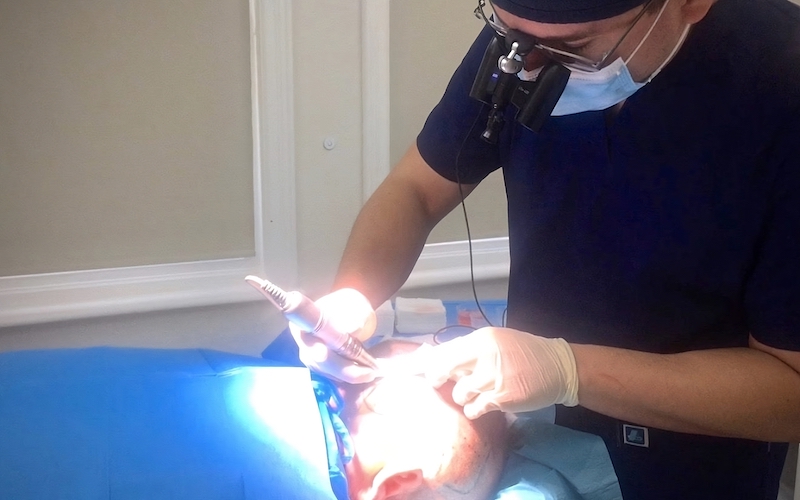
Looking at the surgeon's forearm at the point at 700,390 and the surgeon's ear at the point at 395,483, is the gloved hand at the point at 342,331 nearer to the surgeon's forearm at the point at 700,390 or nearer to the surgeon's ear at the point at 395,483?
the surgeon's ear at the point at 395,483

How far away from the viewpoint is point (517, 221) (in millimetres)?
1216

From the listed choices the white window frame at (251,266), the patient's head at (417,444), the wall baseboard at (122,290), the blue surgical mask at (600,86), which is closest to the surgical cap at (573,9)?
the blue surgical mask at (600,86)

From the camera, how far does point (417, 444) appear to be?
1.06m

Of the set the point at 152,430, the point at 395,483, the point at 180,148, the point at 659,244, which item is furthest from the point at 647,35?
the point at 180,148

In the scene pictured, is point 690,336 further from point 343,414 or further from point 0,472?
point 0,472

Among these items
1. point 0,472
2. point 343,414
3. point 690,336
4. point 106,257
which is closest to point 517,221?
point 690,336

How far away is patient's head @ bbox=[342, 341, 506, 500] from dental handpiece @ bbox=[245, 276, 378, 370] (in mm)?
84

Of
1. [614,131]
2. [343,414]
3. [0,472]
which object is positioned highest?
[614,131]

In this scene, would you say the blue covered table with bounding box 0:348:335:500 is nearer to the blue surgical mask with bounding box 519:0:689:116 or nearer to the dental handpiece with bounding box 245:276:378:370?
the dental handpiece with bounding box 245:276:378:370

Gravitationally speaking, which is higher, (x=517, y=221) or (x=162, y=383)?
(x=517, y=221)

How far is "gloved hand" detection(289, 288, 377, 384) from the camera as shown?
1.05m

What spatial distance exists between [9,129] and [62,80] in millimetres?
174

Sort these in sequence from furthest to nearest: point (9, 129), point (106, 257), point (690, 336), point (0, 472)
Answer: point (106, 257) < point (9, 129) < point (690, 336) < point (0, 472)

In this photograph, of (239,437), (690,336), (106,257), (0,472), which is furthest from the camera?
(106,257)
